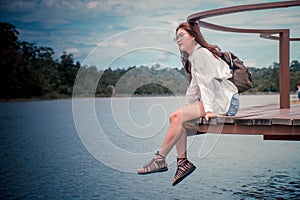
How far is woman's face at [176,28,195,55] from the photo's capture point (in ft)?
13.8

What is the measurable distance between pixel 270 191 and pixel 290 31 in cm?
326

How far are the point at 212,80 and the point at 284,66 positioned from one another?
7.68 feet

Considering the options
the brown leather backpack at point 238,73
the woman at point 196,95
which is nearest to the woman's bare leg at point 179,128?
the woman at point 196,95

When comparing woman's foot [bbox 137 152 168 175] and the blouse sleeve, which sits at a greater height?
the blouse sleeve

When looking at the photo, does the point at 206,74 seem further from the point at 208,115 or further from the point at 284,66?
the point at 284,66

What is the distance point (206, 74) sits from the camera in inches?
160

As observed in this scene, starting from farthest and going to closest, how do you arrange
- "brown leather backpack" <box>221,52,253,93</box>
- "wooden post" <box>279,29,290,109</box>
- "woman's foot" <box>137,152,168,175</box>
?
1. "wooden post" <box>279,29,290,109</box>
2. "brown leather backpack" <box>221,52,253,93</box>
3. "woman's foot" <box>137,152,168,175</box>

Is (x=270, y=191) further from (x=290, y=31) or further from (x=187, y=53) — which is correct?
(x=187, y=53)

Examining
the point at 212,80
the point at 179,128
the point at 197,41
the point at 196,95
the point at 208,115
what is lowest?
the point at 179,128

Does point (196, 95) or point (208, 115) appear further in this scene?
point (196, 95)

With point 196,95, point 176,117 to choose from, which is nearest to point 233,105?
point 196,95

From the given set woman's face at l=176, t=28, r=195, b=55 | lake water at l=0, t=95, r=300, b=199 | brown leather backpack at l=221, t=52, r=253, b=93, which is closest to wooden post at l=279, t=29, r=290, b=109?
lake water at l=0, t=95, r=300, b=199

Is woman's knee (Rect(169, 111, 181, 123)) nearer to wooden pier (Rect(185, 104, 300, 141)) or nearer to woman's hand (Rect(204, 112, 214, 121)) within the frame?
wooden pier (Rect(185, 104, 300, 141))

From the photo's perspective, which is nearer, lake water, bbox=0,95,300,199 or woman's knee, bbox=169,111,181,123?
woman's knee, bbox=169,111,181,123
